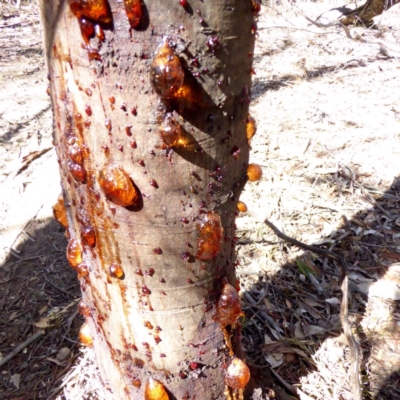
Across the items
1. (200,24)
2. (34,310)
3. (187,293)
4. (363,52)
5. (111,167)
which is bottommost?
(34,310)

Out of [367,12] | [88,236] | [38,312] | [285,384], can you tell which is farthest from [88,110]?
[367,12]

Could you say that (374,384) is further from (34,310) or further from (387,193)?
(34,310)

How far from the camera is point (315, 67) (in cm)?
507

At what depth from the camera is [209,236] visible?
0.90m

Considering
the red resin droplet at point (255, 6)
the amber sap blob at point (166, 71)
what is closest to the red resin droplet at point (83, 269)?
the amber sap blob at point (166, 71)

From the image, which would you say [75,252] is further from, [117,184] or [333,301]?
[333,301]

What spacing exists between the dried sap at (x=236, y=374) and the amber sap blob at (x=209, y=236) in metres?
0.41

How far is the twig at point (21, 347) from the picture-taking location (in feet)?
6.24

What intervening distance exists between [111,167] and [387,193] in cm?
250

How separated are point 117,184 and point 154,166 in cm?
8

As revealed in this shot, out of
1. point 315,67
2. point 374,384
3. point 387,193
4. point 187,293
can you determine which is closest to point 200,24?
point 187,293

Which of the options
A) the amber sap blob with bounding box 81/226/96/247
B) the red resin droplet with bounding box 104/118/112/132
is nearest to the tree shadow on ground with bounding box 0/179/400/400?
the amber sap blob with bounding box 81/226/96/247

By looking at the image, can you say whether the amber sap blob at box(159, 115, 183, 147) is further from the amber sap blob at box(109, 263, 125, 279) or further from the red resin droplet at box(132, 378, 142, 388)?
the red resin droplet at box(132, 378, 142, 388)

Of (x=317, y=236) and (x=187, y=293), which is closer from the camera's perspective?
(x=187, y=293)
